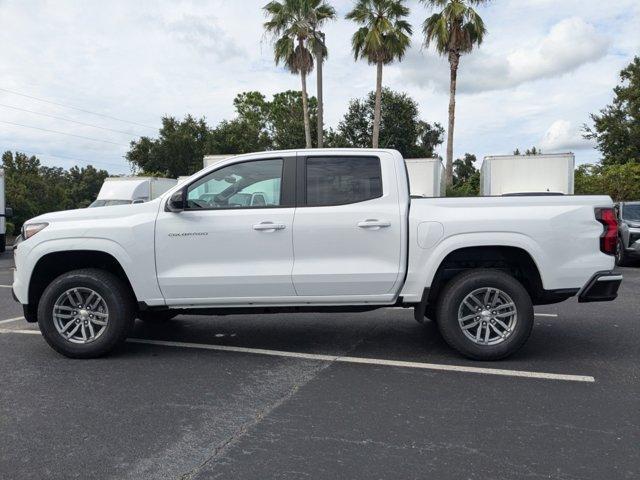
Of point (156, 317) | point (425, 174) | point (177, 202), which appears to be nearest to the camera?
point (177, 202)

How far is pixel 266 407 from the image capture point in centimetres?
401

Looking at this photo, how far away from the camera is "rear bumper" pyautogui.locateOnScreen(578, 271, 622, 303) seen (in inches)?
194

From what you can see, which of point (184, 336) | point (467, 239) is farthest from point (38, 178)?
point (467, 239)

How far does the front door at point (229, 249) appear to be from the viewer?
508cm

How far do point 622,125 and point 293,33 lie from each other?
22053mm

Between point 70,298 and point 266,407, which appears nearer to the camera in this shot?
point 266,407

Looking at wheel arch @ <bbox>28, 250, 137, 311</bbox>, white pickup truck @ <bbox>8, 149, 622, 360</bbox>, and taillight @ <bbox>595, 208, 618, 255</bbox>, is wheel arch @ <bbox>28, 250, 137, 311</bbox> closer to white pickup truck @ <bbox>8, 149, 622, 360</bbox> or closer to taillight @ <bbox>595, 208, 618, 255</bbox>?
white pickup truck @ <bbox>8, 149, 622, 360</bbox>

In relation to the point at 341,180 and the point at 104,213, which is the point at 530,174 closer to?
the point at 341,180

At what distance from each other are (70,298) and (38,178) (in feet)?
95.8

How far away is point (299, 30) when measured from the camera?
1014 inches

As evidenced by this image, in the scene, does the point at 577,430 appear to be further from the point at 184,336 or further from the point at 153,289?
the point at 184,336

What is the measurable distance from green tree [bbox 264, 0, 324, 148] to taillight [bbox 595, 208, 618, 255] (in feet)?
69.8

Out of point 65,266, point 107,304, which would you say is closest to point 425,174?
point 65,266

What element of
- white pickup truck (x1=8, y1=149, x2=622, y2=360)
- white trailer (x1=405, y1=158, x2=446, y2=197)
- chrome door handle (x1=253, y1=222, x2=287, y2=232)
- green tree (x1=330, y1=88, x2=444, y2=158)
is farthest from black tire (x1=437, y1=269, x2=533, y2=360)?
green tree (x1=330, y1=88, x2=444, y2=158)
